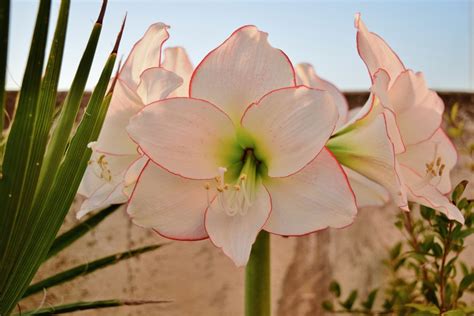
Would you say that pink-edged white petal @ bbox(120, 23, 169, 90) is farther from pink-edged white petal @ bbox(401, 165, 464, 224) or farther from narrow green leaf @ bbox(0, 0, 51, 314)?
pink-edged white petal @ bbox(401, 165, 464, 224)

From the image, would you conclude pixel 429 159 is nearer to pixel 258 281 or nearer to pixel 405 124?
pixel 405 124

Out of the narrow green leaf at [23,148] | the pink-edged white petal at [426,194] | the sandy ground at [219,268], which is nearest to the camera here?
the narrow green leaf at [23,148]

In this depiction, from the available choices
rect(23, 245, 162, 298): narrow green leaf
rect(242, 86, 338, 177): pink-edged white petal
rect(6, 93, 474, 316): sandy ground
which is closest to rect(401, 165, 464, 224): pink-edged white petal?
rect(242, 86, 338, 177): pink-edged white petal

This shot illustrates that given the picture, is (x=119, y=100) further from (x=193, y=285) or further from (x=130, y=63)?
(x=193, y=285)

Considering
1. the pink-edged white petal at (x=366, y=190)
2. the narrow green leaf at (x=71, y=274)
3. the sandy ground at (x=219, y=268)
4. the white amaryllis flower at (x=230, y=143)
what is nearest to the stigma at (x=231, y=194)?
the white amaryllis flower at (x=230, y=143)

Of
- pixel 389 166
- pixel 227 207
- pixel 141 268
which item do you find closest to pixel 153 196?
pixel 227 207

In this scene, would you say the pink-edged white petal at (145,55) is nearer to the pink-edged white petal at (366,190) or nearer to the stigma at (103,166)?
the stigma at (103,166)
